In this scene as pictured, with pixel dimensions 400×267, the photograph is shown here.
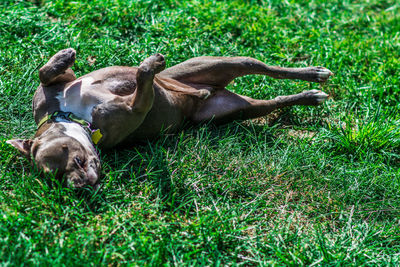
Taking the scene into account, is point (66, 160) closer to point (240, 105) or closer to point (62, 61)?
point (62, 61)

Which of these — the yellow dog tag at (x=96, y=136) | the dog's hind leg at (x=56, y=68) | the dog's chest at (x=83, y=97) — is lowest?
the yellow dog tag at (x=96, y=136)

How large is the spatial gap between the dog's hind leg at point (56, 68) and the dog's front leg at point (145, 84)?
0.67m

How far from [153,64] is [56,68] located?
831 mm

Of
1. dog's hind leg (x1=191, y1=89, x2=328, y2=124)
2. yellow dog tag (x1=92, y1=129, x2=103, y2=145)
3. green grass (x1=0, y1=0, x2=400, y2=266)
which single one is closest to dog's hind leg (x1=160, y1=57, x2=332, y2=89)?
dog's hind leg (x1=191, y1=89, x2=328, y2=124)

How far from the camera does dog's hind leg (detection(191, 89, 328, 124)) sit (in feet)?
15.5

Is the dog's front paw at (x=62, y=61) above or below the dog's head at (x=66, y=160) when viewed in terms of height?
above

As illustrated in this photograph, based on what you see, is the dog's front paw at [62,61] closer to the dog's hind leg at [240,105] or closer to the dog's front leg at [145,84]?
the dog's front leg at [145,84]

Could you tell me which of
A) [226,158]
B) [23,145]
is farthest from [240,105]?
[23,145]

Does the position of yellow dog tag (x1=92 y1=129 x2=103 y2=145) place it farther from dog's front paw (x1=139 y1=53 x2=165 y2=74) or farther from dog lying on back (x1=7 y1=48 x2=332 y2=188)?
dog's front paw (x1=139 y1=53 x2=165 y2=74)

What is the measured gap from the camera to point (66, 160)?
3369 millimetres

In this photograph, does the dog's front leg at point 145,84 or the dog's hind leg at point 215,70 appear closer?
the dog's front leg at point 145,84

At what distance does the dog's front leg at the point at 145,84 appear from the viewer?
380 centimetres

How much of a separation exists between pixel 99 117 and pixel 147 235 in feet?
3.50

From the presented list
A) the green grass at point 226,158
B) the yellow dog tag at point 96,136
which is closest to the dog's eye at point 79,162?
the green grass at point 226,158
